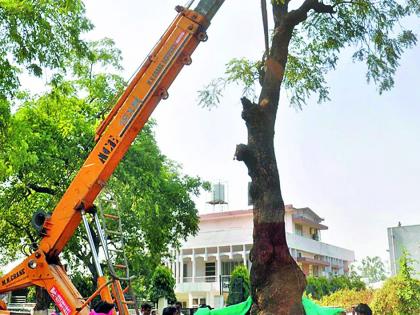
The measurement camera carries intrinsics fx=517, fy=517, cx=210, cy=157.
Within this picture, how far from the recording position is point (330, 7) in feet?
35.2

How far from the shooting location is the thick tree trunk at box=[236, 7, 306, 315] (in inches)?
319

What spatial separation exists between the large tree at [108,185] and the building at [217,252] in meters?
19.0

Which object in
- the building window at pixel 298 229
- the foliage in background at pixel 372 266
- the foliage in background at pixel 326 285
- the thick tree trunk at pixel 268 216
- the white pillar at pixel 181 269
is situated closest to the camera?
the thick tree trunk at pixel 268 216

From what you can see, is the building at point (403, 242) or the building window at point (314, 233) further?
the building window at point (314, 233)

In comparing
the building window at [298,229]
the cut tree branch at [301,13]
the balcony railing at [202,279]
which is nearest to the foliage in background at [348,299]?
the cut tree branch at [301,13]

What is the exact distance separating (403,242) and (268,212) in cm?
2017

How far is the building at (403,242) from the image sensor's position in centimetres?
2567

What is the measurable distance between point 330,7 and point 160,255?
13.8 metres

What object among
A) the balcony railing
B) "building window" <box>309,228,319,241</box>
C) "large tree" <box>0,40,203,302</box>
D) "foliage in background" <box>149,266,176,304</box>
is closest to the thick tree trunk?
"large tree" <box>0,40,203,302</box>

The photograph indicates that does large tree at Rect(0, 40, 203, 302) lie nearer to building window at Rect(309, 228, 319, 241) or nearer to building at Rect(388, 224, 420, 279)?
building at Rect(388, 224, 420, 279)

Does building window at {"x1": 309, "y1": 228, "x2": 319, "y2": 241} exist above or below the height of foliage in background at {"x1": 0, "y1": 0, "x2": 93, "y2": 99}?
above

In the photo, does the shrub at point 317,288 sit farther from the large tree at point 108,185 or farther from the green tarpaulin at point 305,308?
the green tarpaulin at point 305,308

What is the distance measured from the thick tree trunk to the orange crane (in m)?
1.48

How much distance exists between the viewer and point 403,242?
26.3m
